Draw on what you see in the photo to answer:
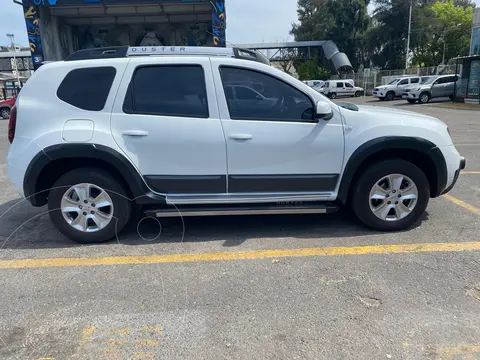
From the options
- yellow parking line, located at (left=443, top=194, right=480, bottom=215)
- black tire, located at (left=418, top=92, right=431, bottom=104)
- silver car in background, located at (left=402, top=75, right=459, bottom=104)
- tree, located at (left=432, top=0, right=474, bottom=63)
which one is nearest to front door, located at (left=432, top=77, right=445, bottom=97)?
silver car in background, located at (left=402, top=75, right=459, bottom=104)

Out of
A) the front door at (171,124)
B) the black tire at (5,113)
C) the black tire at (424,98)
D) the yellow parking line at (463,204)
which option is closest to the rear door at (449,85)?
the black tire at (424,98)

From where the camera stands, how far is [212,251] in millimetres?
3697

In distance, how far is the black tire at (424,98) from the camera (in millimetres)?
25641

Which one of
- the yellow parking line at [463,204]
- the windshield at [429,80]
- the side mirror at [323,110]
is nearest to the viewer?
the side mirror at [323,110]

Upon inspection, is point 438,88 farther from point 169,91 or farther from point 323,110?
point 169,91

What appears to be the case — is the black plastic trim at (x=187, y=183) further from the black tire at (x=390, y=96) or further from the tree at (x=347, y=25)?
the tree at (x=347, y=25)

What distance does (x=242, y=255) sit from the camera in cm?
360

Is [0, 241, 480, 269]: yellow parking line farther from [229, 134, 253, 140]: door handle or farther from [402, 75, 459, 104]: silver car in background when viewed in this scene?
[402, 75, 459, 104]: silver car in background

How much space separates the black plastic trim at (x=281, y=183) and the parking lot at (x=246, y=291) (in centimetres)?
53

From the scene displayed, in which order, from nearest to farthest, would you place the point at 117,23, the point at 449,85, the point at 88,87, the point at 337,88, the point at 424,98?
the point at 88,87 < the point at 117,23 < the point at 424,98 < the point at 449,85 < the point at 337,88

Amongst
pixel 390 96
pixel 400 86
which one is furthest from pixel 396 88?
pixel 390 96

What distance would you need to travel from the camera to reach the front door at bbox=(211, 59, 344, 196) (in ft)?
12.2

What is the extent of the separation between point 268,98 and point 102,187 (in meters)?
1.88

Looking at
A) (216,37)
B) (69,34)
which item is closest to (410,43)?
(216,37)
